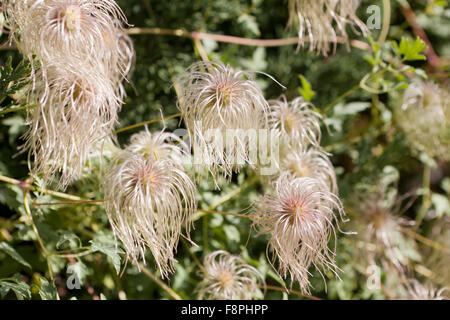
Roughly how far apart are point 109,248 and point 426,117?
2.75 feet

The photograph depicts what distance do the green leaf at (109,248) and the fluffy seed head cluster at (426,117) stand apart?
768 millimetres

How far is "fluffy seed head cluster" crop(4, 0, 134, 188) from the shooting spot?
0.64 m

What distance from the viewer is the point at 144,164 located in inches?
27.5

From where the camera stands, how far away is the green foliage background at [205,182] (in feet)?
2.65

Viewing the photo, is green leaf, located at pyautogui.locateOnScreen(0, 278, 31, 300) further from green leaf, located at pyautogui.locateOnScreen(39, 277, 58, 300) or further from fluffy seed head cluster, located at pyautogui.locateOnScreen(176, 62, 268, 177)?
fluffy seed head cluster, located at pyautogui.locateOnScreen(176, 62, 268, 177)

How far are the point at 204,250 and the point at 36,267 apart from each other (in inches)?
13.2

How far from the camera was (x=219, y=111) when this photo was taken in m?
0.68

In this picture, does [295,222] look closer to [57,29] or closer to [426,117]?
[57,29]

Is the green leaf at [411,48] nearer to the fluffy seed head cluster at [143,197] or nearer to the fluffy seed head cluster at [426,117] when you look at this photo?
the fluffy seed head cluster at [426,117]

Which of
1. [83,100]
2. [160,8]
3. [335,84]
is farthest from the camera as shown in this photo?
[335,84]

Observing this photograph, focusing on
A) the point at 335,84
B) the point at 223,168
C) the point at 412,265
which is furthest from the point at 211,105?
the point at 412,265

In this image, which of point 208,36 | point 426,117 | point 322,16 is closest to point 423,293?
point 426,117

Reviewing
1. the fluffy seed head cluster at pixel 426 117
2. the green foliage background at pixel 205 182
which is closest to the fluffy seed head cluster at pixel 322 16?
the green foliage background at pixel 205 182
